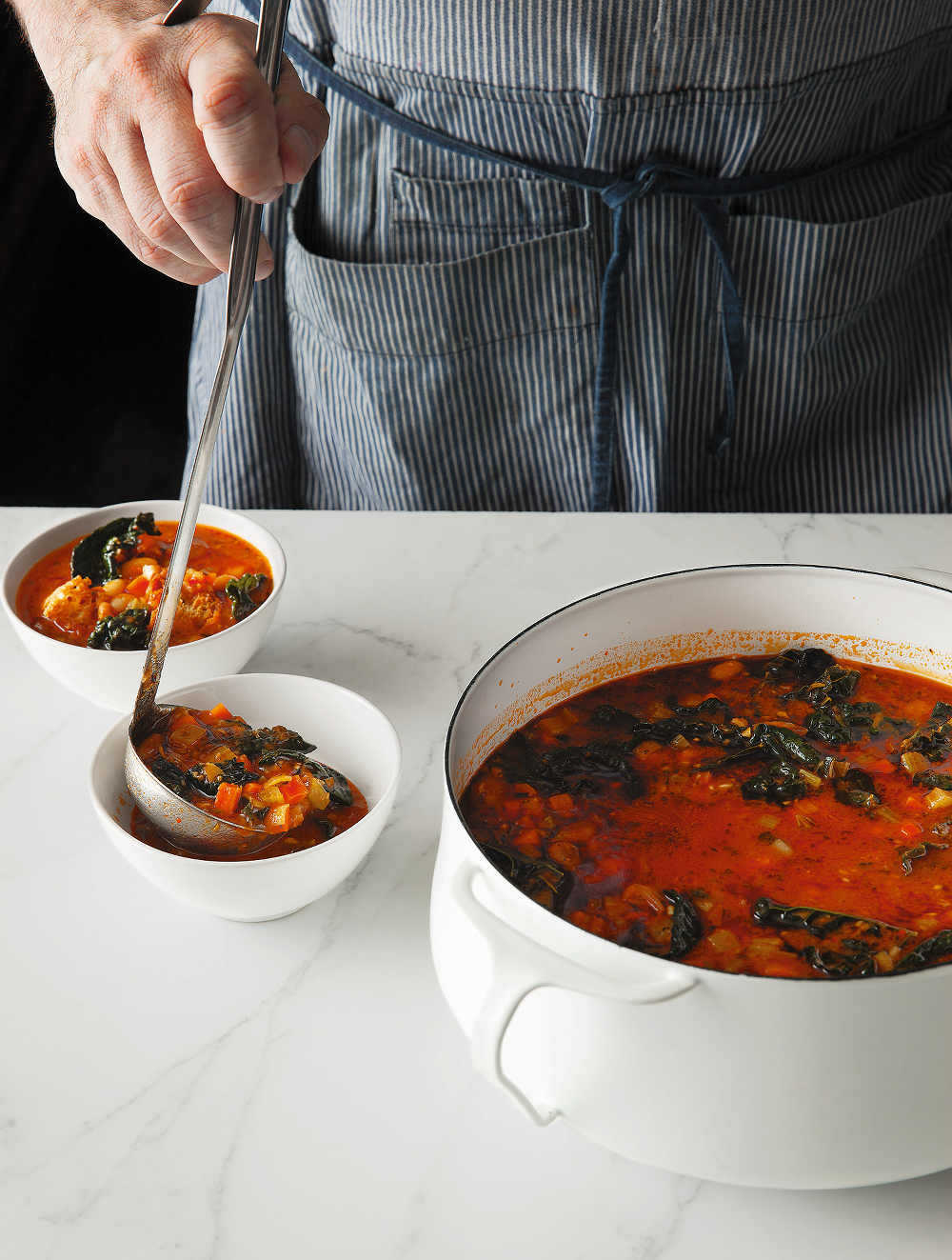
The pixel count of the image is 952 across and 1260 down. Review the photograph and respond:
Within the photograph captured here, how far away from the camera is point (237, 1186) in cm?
76

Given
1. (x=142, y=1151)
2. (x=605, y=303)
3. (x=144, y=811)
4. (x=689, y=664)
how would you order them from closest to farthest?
1. (x=142, y=1151)
2. (x=144, y=811)
3. (x=689, y=664)
4. (x=605, y=303)

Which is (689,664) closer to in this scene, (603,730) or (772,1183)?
(603,730)

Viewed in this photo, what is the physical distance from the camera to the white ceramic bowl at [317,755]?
863mm

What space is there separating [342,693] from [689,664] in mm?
306

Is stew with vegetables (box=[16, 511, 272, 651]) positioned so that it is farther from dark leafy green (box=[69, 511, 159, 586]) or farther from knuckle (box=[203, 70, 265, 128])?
knuckle (box=[203, 70, 265, 128])

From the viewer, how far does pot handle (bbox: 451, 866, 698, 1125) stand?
2.02 feet

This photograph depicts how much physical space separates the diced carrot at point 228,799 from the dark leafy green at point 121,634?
0.87 feet

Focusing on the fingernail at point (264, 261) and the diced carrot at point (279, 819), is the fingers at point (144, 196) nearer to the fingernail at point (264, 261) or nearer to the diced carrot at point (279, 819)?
the fingernail at point (264, 261)

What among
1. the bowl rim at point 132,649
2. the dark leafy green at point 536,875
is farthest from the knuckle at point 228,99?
the dark leafy green at point 536,875

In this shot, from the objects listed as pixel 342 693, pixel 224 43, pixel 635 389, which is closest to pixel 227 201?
pixel 224 43

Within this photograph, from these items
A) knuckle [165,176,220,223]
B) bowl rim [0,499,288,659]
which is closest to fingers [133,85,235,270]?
knuckle [165,176,220,223]

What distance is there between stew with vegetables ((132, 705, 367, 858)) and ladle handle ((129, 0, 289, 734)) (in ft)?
0.16

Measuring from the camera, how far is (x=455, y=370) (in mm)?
1705

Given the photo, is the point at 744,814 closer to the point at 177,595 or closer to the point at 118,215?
the point at 177,595
